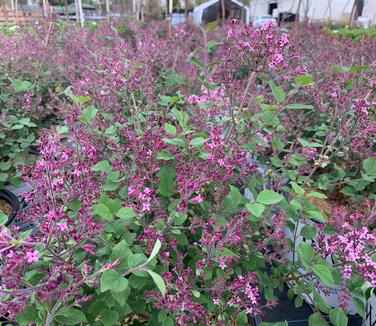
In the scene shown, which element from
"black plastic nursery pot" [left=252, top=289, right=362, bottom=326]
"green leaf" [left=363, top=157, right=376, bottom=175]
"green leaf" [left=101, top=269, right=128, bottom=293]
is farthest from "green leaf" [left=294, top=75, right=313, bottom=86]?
"black plastic nursery pot" [left=252, top=289, right=362, bottom=326]

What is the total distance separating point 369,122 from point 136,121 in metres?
1.06

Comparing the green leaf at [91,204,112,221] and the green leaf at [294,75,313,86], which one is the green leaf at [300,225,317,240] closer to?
the green leaf at [294,75,313,86]

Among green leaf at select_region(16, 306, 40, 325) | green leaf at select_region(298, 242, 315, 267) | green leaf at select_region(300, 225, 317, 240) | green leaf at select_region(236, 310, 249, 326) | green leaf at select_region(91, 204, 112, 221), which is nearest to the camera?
green leaf at select_region(16, 306, 40, 325)

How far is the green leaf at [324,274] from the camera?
1056 millimetres

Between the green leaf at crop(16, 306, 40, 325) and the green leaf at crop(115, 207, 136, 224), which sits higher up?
the green leaf at crop(115, 207, 136, 224)

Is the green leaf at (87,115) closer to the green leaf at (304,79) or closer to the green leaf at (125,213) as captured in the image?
the green leaf at (125,213)

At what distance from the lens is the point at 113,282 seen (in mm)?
840

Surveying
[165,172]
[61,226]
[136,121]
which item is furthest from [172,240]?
[136,121]

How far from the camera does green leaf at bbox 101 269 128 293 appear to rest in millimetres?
820

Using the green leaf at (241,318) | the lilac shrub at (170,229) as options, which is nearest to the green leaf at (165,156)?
the lilac shrub at (170,229)

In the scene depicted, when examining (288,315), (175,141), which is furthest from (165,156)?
(288,315)

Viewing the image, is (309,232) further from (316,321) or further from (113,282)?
(113,282)

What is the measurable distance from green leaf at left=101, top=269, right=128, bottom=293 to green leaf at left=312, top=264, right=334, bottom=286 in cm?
59

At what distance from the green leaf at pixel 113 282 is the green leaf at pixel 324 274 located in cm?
59
